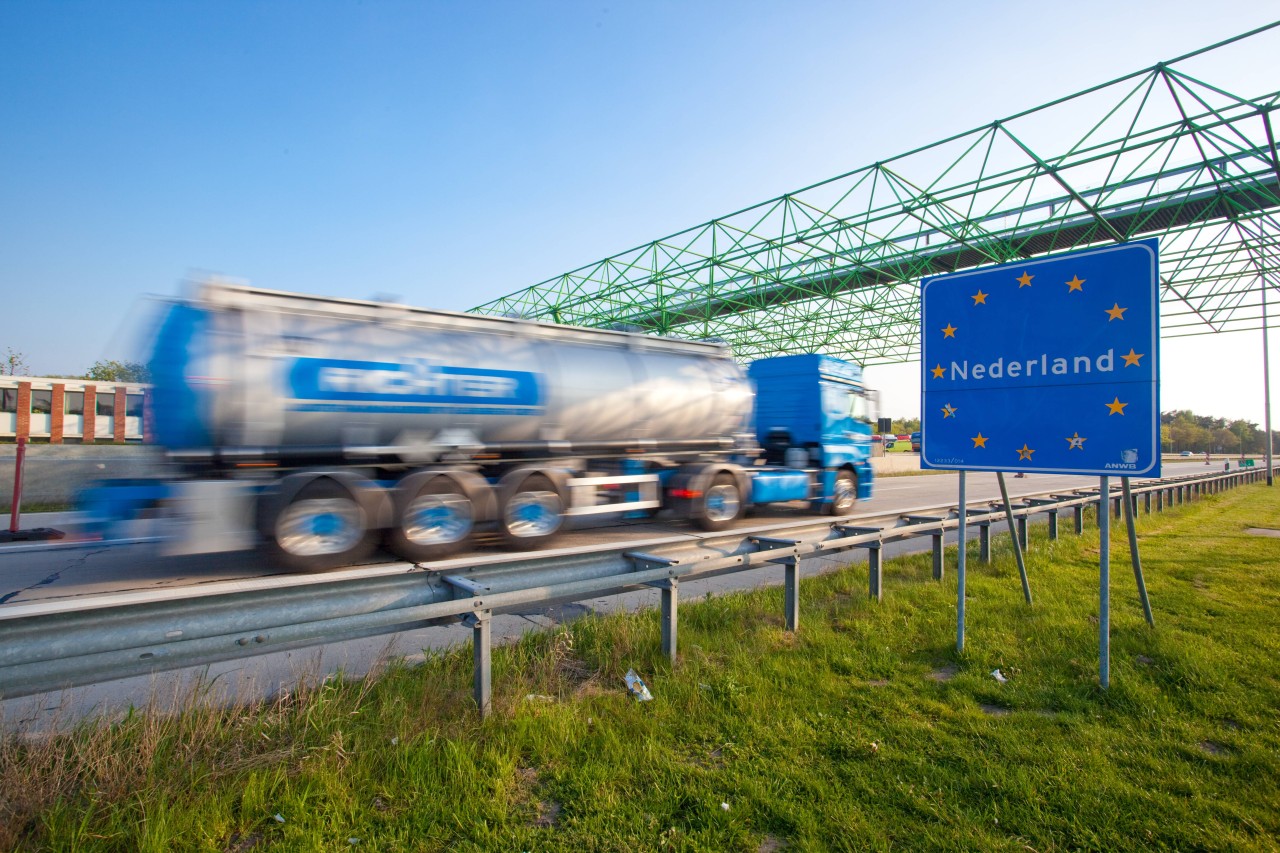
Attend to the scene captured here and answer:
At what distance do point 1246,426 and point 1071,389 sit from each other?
134551 millimetres

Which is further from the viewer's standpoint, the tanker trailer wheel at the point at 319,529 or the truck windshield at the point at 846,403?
the truck windshield at the point at 846,403

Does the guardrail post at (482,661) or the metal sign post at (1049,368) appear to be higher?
the metal sign post at (1049,368)

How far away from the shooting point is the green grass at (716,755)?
2.91 meters

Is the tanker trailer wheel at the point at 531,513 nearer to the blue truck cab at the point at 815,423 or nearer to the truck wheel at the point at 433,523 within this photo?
the truck wheel at the point at 433,523

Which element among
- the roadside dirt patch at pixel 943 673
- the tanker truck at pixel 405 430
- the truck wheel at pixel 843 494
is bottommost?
the roadside dirt patch at pixel 943 673

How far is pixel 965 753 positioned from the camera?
3682 millimetres

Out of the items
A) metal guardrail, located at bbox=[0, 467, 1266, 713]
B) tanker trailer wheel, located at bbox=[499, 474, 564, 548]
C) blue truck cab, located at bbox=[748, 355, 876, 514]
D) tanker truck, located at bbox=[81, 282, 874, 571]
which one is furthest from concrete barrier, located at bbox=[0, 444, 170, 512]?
blue truck cab, located at bbox=[748, 355, 876, 514]

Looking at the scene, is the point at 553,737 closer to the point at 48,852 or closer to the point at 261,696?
the point at 261,696

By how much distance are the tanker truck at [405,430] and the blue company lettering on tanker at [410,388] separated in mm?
18

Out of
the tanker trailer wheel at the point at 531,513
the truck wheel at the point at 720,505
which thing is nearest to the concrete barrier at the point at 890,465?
the truck wheel at the point at 720,505

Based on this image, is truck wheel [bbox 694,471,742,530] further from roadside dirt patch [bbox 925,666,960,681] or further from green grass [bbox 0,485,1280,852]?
roadside dirt patch [bbox 925,666,960,681]

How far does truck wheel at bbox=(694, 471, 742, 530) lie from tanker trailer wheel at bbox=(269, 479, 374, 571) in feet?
16.8

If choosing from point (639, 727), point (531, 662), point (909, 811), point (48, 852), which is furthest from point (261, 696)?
point (909, 811)

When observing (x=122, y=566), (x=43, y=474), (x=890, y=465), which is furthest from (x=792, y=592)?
(x=890, y=465)
